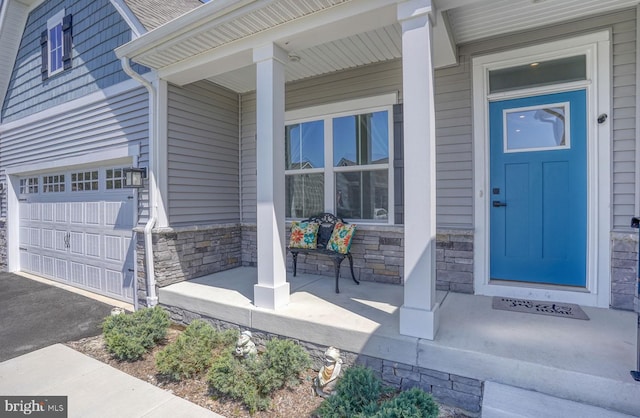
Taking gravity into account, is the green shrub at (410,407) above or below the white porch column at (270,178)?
below

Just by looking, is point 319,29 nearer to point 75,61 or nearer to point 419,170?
point 419,170

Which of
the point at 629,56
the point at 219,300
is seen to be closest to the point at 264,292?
the point at 219,300

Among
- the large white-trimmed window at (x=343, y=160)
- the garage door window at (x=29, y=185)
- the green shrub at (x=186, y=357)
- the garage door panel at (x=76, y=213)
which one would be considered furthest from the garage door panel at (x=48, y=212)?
the green shrub at (x=186, y=357)

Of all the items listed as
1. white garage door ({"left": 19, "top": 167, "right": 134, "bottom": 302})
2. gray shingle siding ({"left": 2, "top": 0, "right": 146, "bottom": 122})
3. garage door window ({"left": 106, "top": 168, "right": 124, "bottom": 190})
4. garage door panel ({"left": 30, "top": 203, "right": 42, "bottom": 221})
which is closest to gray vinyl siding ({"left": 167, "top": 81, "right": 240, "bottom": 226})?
gray shingle siding ({"left": 2, "top": 0, "right": 146, "bottom": 122})

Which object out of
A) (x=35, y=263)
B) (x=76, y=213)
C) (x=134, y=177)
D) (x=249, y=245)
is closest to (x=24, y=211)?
(x=35, y=263)

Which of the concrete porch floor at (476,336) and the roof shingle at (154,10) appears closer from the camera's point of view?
the concrete porch floor at (476,336)

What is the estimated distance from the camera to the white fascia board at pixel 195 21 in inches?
111

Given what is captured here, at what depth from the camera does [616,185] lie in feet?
9.46

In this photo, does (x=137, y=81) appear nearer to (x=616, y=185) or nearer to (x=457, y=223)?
(x=457, y=223)

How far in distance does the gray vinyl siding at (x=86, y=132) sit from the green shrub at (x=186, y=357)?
200cm

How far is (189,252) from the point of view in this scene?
4.35 metres

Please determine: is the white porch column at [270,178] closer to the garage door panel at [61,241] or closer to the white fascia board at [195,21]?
the white fascia board at [195,21]

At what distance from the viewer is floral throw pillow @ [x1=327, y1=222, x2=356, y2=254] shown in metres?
3.74

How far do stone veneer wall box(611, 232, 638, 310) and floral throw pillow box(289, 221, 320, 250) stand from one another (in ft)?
9.92
